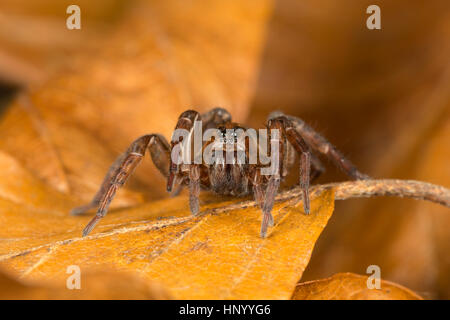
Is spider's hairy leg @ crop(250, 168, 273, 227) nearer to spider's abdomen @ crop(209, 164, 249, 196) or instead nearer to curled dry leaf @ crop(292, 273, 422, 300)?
spider's abdomen @ crop(209, 164, 249, 196)

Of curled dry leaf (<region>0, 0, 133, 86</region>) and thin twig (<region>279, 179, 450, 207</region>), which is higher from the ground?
curled dry leaf (<region>0, 0, 133, 86</region>)

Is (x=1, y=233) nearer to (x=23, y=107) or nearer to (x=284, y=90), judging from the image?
(x=23, y=107)

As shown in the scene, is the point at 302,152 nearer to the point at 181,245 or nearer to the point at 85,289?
the point at 181,245

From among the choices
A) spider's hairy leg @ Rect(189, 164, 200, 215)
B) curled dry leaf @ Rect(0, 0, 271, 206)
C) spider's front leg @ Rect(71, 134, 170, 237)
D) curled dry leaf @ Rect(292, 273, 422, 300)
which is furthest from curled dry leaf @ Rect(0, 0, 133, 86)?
curled dry leaf @ Rect(292, 273, 422, 300)

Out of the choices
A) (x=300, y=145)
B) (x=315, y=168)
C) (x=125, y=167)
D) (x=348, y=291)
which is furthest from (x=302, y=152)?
(x=125, y=167)

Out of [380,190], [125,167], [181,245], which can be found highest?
[125,167]

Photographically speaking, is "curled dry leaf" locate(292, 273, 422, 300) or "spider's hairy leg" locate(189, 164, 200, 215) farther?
"spider's hairy leg" locate(189, 164, 200, 215)
